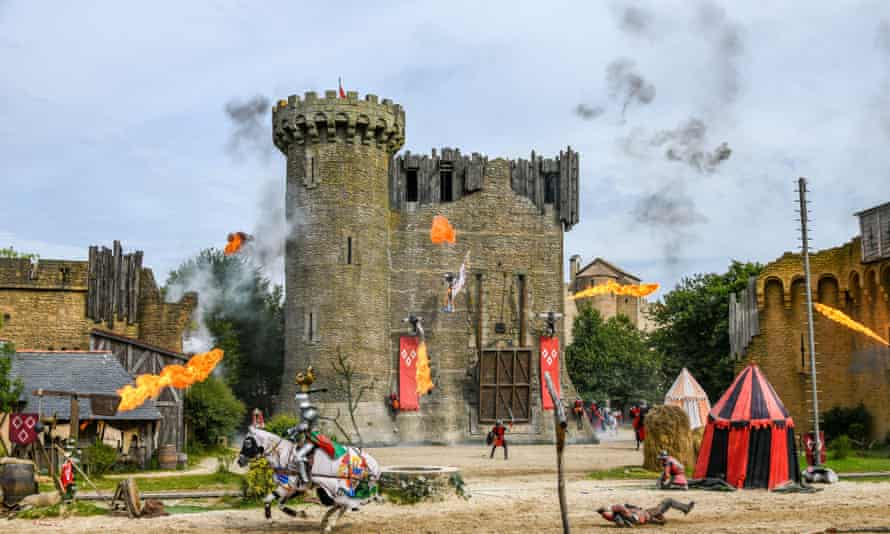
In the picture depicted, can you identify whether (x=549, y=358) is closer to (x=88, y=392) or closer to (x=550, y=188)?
(x=550, y=188)

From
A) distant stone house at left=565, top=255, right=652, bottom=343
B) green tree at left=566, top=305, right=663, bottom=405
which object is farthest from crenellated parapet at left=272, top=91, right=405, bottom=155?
distant stone house at left=565, top=255, right=652, bottom=343

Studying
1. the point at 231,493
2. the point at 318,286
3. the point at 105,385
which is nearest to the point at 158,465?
the point at 105,385

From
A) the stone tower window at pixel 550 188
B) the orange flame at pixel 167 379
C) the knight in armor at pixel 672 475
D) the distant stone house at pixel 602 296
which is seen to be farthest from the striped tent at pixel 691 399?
the distant stone house at pixel 602 296

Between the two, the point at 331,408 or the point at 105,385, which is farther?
the point at 331,408

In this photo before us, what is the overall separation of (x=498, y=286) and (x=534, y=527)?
102 ft

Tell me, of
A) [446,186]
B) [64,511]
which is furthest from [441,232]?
[64,511]

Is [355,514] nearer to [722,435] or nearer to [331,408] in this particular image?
[722,435]

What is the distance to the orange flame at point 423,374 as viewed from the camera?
45.3m

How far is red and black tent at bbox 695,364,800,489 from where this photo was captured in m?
22.0

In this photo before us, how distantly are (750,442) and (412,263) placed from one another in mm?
26004

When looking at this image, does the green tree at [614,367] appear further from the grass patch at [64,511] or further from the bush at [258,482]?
the grass patch at [64,511]

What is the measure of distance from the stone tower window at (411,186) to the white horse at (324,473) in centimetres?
3279

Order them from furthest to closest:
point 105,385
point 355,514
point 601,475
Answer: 1. point 105,385
2. point 601,475
3. point 355,514

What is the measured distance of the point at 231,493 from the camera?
20.6 meters
